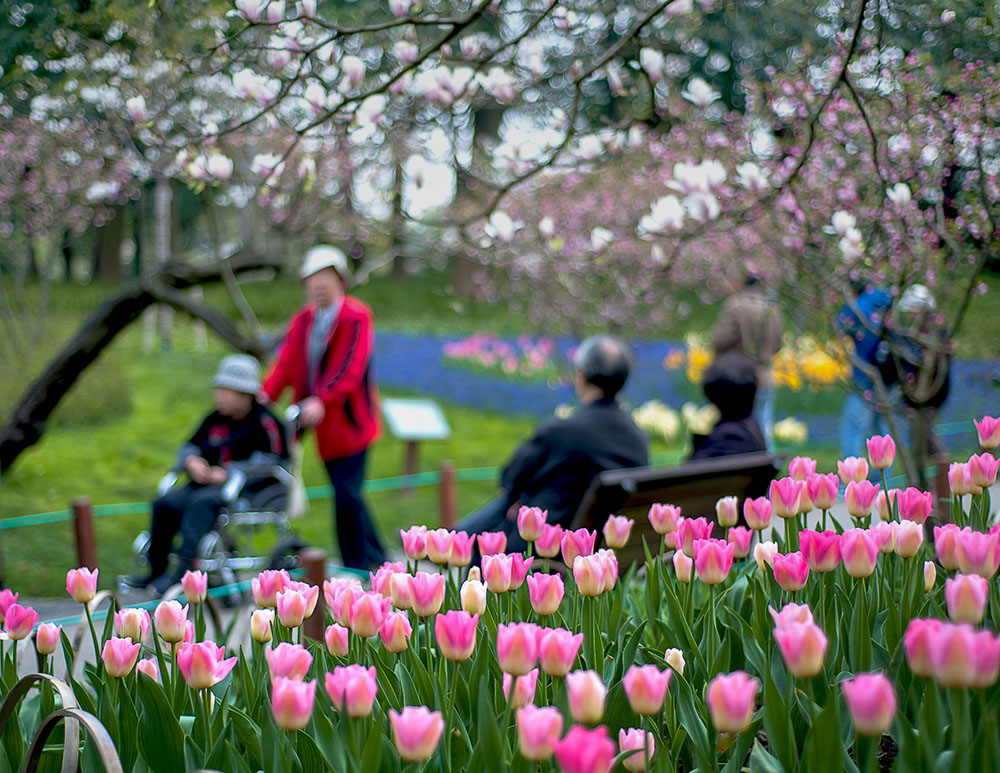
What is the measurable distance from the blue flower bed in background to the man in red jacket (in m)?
4.95

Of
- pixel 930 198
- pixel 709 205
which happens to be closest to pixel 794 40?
pixel 709 205

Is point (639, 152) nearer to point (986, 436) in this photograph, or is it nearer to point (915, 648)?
point (986, 436)

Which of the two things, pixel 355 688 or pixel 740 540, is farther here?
pixel 740 540

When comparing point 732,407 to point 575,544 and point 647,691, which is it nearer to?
point 575,544

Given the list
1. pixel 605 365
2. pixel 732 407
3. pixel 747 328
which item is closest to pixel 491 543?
pixel 605 365

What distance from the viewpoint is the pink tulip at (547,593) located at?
152 cm

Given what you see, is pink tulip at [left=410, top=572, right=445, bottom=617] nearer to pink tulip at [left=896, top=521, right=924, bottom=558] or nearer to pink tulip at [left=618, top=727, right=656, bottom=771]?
pink tulip at [left=618, top=727, right=656, bottom=771]

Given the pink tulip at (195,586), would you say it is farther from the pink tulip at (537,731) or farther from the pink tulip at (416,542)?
the pink tulip at (537,731)

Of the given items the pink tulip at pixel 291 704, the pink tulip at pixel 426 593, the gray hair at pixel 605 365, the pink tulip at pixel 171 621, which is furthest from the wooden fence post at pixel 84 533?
the pink tulip at pixel 291 704

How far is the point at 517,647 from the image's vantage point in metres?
1.23

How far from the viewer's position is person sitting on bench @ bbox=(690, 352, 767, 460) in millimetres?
3998

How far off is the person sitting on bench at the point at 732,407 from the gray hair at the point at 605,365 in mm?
459

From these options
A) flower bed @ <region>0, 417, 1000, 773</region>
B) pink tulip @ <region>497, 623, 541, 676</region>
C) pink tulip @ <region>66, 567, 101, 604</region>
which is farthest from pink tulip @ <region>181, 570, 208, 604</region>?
pink tulip @ <region>497, 623, 541, 676</region>

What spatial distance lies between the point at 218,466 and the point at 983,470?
170 inches
